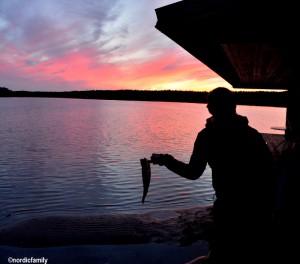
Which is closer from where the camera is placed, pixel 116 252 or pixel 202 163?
pixel 202 163

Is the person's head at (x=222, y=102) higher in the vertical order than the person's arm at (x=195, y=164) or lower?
higher

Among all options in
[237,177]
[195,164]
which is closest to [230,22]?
[195,164]

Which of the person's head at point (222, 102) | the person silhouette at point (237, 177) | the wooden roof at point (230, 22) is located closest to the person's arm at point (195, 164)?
the person silhouette at point (237, 177)

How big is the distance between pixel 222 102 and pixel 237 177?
1.90 feet

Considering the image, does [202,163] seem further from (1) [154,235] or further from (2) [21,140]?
(2) [21,140]

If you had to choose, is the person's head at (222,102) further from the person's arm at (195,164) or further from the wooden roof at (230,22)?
the wooden roof at (230,22)

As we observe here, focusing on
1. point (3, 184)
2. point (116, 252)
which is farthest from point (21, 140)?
point (116, 252)

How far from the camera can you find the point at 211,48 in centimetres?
432

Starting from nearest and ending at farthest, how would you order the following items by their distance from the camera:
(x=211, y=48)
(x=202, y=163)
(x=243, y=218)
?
(x=243, y=218)
(x=202, y=163)
(x=211, y=48)

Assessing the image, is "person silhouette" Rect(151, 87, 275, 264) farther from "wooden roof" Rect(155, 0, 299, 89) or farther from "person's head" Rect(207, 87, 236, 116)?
"wooden roof" Rect(155, 0, 299, 89)

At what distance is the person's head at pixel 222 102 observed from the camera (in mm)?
2438

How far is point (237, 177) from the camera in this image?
7.86 ft

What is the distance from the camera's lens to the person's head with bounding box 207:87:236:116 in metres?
2.44

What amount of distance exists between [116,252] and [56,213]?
9.53 ft
